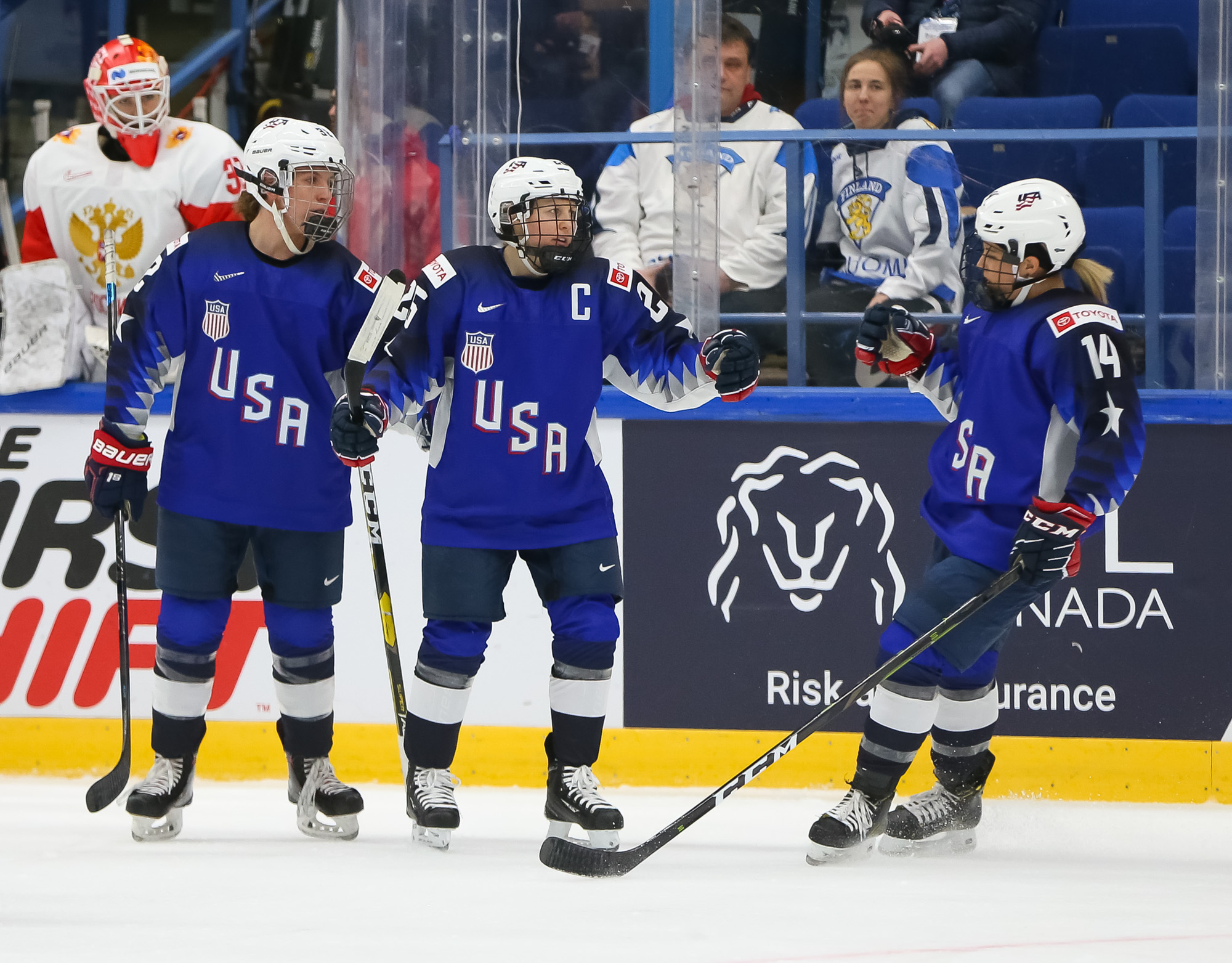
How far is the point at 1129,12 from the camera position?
14.3ft

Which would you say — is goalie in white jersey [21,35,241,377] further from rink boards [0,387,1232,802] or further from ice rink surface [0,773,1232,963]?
ice rink surface [0,773,1232,963]

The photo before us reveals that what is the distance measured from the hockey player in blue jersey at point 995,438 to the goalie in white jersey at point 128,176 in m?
1.87

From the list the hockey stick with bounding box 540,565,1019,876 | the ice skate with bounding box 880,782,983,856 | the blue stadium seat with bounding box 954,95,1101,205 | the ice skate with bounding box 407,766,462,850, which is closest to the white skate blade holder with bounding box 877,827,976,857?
the ice skate with bounding box 880,782,983,856

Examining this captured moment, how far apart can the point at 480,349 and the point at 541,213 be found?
1.00ft

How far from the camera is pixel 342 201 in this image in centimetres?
333

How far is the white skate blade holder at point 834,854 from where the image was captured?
3246 millimetres

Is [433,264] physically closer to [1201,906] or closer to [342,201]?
[342,201]

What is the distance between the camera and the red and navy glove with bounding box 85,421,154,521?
3354mm

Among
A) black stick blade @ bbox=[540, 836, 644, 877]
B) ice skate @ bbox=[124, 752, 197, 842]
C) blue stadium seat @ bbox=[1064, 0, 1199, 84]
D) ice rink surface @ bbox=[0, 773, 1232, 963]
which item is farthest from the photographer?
blue stadium seat @ bbox=[1064, 0, 1199, 84]

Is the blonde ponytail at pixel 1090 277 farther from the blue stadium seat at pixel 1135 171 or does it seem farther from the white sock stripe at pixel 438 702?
the white sock stripe at pixel 438 702

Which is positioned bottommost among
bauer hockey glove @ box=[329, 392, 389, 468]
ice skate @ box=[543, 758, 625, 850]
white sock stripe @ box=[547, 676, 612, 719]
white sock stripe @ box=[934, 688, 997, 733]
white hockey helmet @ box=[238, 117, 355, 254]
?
ice skate @ box=[543, 758, 625, 850]

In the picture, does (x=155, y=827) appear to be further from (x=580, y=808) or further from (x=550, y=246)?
(x=550, y=246)

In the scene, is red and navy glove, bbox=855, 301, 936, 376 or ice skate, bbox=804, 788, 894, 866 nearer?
ice skate, bbox=804, 788, 894, 866

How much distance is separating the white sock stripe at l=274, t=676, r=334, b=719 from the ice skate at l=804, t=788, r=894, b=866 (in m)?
1.10
